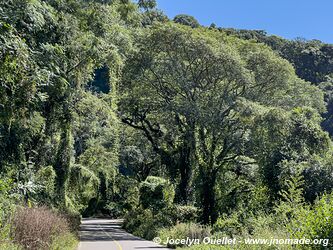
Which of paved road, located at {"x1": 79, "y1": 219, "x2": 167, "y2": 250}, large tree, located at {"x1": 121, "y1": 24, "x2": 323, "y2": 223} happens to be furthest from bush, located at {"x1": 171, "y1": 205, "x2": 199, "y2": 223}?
paved road, located at {"x1": 79, "y1": 219, "x2": 167, "y2": 250}

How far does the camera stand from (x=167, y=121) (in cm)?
3259

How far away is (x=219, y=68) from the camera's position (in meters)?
28.4

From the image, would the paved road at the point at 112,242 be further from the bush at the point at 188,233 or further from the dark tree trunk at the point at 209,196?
the dark tree trunk at the point at 209,196

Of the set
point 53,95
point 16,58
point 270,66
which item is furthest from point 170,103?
point 16,58

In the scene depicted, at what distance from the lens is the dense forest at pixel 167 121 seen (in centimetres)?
1274

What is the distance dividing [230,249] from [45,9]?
943cm

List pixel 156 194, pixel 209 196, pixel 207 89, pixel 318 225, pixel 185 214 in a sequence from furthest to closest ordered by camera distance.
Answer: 1. pixel 156 194
2. pixel 209 196
3. pixel 207 89
4. pixel 185 214
5. pixel 318 225

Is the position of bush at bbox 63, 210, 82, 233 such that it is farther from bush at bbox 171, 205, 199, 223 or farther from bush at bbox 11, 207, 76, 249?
bush at bbox 11, 207, 76, 249

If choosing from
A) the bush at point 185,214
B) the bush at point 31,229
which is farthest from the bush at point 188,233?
the bush at point 31,229

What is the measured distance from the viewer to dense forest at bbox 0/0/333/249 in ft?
41.8

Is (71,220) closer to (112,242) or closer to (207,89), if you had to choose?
(112,242)

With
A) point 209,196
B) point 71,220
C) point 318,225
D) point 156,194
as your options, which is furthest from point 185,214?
point 318,225

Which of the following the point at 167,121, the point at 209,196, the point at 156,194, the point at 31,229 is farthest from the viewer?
the point at 156,194

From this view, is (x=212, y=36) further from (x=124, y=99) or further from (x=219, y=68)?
(x=124, y=99)
